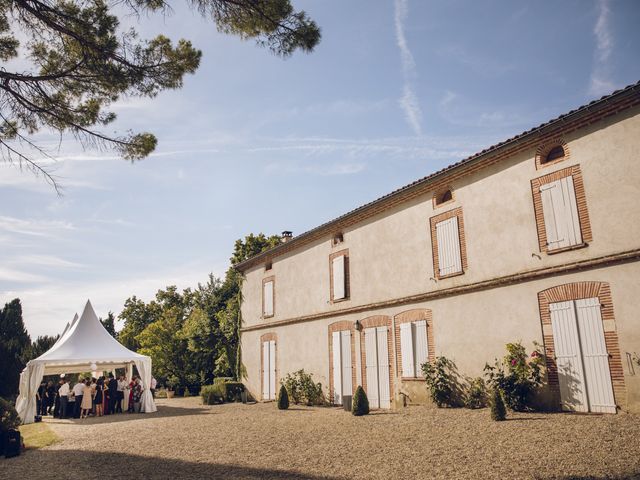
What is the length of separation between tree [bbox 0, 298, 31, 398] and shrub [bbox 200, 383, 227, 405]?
11.1 m

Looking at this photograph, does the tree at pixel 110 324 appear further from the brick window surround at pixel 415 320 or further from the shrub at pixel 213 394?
the brick window surround at pixel 415 320

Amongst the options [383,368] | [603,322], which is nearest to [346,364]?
[383,368]

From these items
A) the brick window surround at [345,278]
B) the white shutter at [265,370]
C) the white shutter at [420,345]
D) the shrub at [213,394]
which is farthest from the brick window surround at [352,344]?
the shrub at [213,394]

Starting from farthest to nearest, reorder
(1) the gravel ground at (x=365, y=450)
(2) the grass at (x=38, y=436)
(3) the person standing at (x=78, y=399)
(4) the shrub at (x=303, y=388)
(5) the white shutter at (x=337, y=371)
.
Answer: (4) the shrub at (x=303, y=388), (3) the person standing at (x=78, y=399), (5) the white shutter at (x=337, y=371), (2) the grass at (x=38, y=436), (1) the gravel ground at (x=365, y=450)

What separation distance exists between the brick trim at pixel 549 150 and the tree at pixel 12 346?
2505cm

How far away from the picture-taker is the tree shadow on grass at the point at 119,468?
6.41m

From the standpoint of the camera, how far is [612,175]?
9.27 m

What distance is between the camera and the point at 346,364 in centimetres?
1512

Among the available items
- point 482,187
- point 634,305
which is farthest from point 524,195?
point 634,305

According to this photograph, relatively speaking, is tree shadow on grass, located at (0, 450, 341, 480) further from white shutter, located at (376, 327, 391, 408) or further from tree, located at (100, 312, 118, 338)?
tree, located at (100, 312, 118, 338)

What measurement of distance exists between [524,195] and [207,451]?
8.48 m

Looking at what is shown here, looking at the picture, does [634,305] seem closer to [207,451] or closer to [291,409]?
[207,451]

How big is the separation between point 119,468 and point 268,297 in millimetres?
12641

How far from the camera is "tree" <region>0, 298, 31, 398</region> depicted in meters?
23.2
